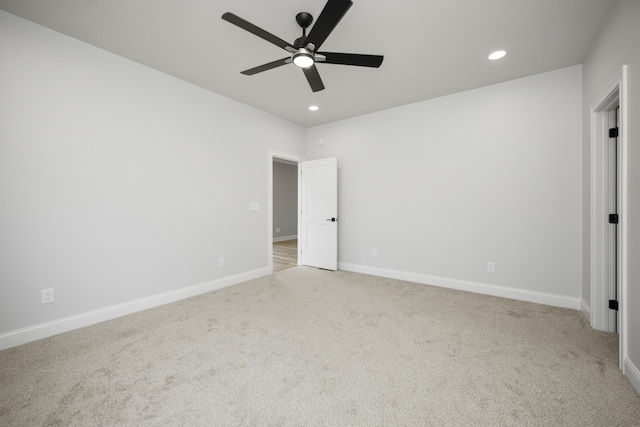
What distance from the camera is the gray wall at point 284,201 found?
27.5ft

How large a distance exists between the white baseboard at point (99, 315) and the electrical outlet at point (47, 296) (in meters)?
0.19

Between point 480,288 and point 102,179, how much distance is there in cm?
460

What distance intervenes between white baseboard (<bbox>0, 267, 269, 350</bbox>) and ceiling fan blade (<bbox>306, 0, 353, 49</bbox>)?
3.09 meters

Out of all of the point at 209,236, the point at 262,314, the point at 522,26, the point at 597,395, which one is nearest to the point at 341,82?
the point at 522,26

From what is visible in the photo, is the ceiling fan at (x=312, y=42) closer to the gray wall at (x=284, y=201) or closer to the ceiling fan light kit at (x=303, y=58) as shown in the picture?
the ceiling fan light kit at (x=303, y=58)

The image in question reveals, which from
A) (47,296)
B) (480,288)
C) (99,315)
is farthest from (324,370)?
(480,288)

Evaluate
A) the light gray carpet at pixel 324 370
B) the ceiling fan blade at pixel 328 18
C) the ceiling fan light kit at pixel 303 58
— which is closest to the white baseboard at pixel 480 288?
the light gray carpet at pixel 324 370

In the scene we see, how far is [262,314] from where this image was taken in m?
2.79

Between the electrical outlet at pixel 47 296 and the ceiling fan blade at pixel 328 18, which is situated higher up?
the ceiling fan blade at pixel 328 18

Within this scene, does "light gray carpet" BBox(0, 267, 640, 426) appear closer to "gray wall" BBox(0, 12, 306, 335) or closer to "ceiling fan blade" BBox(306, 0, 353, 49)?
"gray wall" BBox(0, 12, 306, 335)

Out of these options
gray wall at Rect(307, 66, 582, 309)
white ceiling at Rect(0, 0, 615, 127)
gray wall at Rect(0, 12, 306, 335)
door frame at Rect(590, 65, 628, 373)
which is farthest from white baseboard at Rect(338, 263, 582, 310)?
white ceiling at Rect(0, 0, 615, 127)

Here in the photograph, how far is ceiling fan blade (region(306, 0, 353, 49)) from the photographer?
1555mm

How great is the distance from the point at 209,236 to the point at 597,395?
384cm

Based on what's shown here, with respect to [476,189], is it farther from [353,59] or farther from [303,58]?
[303,58]
